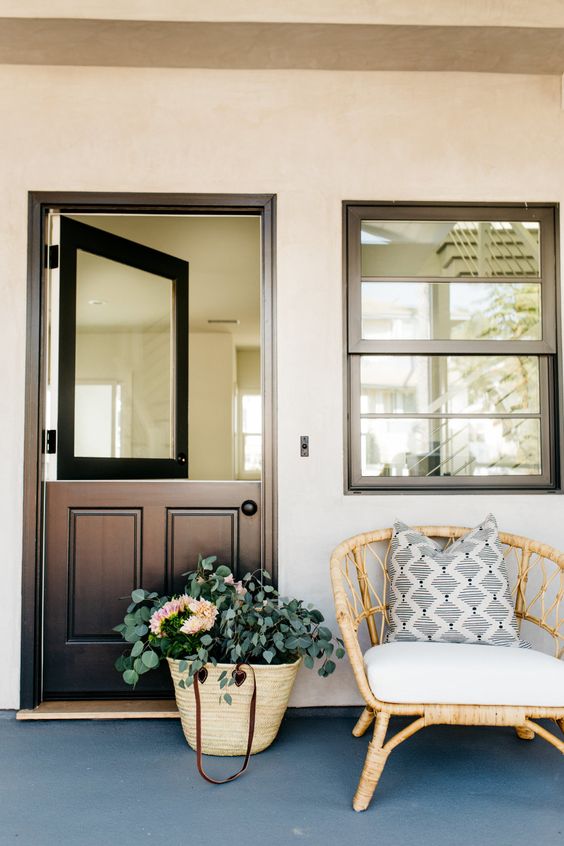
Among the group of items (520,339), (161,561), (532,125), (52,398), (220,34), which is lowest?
(161,561)

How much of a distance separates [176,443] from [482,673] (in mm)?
2033

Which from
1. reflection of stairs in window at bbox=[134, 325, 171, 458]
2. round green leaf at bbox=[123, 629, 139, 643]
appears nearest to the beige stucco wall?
round green leaf at bbox=[123, 629, 139, 643]

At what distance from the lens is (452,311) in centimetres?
291

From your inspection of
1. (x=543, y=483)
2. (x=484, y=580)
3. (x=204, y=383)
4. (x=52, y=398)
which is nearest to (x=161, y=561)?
(x=52, y=398)

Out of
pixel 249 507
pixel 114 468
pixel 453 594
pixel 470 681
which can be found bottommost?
pixel 470 681

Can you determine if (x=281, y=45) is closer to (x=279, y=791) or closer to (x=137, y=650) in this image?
(x=137, y=650)

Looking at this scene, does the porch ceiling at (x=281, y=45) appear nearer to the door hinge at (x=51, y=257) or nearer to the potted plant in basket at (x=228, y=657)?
the door hinge at (x=51, y=257)

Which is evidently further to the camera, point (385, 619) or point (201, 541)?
point (201, 541)

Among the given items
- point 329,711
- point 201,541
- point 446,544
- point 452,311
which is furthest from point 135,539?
point 452,311

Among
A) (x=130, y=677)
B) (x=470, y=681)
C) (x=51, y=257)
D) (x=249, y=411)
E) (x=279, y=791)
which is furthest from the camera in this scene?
(x=249, y=411)

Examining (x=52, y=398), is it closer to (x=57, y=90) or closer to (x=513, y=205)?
(x=57, y=90)

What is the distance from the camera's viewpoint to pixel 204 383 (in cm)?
768

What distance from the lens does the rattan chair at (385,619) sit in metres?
2.02

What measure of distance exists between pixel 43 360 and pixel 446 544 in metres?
1.74
